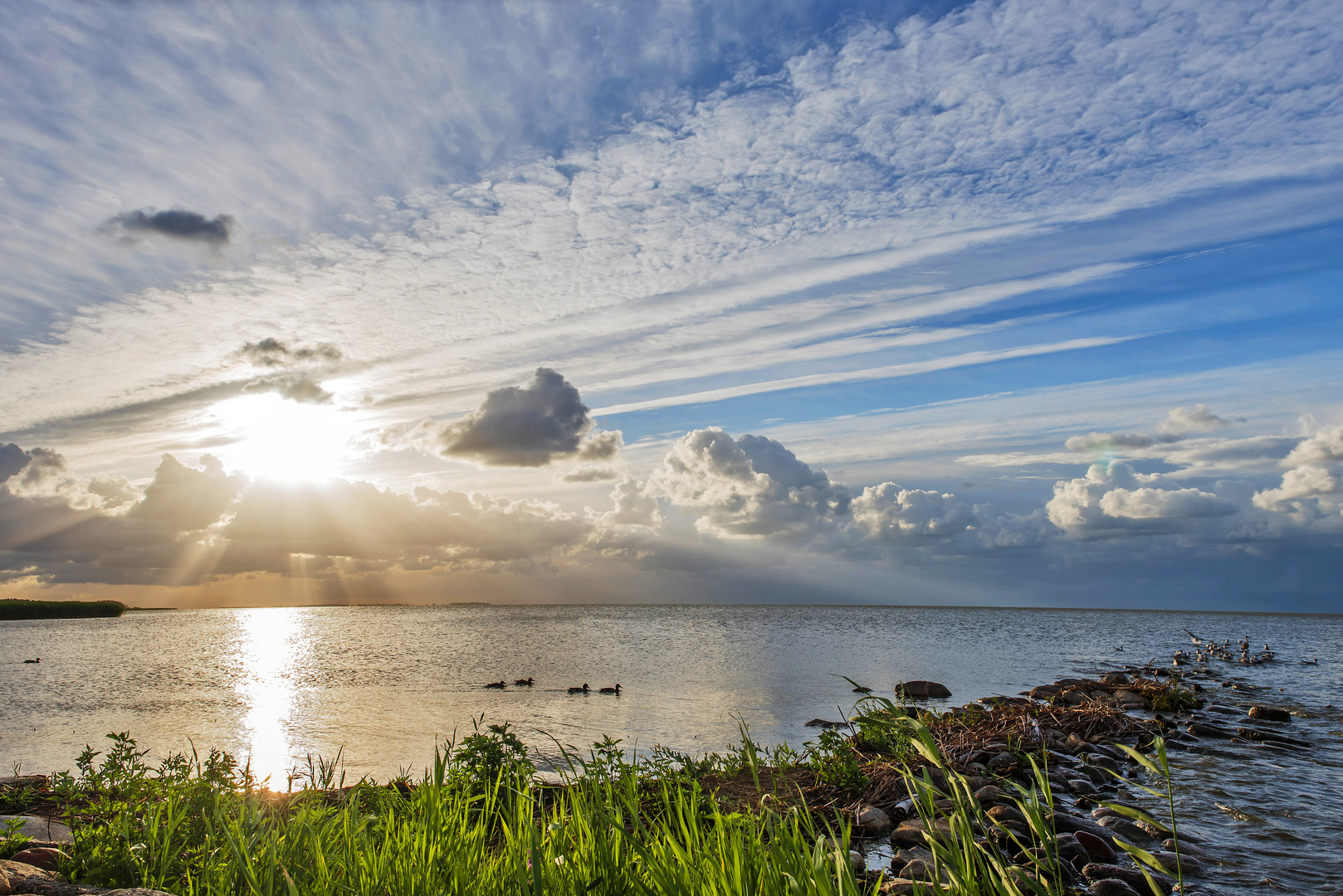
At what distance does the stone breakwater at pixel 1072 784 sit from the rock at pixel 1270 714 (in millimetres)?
39

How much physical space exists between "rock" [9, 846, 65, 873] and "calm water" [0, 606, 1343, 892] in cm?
436

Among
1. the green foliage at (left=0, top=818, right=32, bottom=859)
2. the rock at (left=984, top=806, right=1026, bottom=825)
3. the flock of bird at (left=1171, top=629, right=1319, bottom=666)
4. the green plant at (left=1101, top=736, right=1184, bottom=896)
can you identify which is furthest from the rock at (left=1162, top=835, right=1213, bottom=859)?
the flock of bird at (left=1171, top=629, right=1319, bottom=666)

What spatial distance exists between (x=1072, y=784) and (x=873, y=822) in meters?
4.27

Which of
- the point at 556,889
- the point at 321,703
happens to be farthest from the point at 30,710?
the point at 556,889

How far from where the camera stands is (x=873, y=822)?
8.41 meters

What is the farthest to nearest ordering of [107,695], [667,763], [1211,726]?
1. [107,695]
2. [1211,726]
3. [667,763]

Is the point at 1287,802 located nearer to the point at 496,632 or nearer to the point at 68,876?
the point at 68,876

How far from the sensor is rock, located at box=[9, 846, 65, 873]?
6105mm

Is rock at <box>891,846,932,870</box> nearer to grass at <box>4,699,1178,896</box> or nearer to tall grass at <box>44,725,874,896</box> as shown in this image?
grass at <box>4,699,1178,896</box>

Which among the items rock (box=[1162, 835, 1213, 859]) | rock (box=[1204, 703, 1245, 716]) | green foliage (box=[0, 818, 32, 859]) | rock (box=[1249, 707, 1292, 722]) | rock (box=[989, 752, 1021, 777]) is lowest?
rock (box=[1204, 703, 1245, 716])

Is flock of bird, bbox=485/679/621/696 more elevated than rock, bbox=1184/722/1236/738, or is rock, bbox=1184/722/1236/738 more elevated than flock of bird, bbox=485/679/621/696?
rock, bbox=1184/722/1236/738

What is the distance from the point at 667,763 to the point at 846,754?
2709 mm

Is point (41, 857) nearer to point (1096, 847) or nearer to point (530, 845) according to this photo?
point (530, 845)

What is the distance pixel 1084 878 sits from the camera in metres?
7.12
